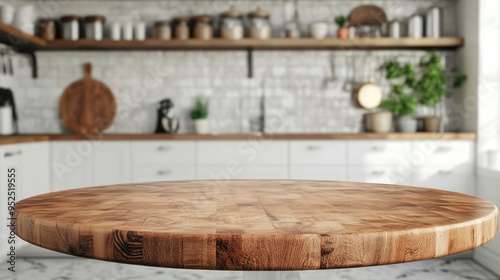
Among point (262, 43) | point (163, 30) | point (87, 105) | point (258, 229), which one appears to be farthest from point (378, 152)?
point (258, 229)

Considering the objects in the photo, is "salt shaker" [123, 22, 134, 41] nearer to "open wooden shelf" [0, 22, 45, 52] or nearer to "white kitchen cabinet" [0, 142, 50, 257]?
"open wooden shelf" [0, 22, 45, 52]

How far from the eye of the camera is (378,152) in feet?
14.4

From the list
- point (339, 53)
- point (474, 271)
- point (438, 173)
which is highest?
point (339, 53)

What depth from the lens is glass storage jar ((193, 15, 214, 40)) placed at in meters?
4.80

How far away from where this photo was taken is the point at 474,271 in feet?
12.7

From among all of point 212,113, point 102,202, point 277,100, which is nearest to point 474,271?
point 277,100

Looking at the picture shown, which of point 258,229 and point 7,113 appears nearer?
point 258,229

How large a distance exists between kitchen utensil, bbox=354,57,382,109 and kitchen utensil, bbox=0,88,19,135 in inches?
120

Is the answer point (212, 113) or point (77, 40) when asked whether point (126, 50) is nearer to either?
point (77, 40)

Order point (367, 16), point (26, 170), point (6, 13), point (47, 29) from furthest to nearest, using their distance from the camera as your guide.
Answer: point (367, 16) < point (47, 29) < point (6, 13) < point (26, 170)

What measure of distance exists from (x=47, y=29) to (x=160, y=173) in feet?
5.62

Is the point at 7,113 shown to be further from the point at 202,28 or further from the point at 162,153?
the point at 202,28

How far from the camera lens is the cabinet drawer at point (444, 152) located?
436 centimetres

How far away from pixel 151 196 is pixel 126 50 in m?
3.69
